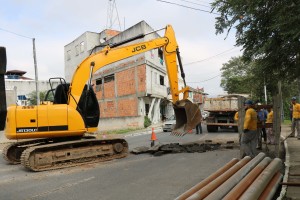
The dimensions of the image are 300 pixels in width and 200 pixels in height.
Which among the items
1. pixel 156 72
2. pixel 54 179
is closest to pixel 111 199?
pixel 54 179

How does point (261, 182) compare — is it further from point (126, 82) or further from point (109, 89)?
point (109, 89)

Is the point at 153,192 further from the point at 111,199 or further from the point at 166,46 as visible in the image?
the point at 166,46

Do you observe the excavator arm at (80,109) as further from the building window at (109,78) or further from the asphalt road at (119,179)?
the building window at (109,78)

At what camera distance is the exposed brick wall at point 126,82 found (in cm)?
3656

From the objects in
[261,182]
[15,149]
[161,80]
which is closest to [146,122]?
[161,80]

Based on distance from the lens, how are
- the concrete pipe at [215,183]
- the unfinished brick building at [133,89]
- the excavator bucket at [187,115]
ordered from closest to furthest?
the concrete pipe at [215,183] → the excavator bucket at [187,115] → the unfinished brick building at [133,89]

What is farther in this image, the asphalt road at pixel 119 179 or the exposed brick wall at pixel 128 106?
the exposed brick wall at pixel 128 106

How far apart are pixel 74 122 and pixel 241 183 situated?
726 centimetres

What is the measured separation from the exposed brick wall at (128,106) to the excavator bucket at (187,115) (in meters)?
22.9

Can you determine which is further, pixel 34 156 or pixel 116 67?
pixel 116 67

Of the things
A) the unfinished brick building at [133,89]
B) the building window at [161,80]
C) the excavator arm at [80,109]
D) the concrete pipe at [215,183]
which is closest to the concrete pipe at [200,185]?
the concrete pipe at [215,183]

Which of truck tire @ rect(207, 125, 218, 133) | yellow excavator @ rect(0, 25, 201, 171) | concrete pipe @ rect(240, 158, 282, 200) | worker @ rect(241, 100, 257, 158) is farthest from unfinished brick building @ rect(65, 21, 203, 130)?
concrete pipe @ rect(240, 158, 282, 200)

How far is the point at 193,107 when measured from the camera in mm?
12930

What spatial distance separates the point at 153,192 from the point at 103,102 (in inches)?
1351
